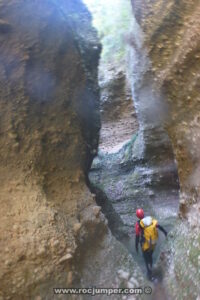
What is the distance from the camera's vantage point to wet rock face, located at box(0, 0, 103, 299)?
362 cm

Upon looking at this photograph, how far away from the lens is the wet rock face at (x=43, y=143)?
11.9 feet

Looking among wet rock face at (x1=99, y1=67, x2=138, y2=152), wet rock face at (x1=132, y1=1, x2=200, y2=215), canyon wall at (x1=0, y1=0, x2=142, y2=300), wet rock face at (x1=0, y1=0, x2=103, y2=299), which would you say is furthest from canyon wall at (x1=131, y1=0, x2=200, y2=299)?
wet rock face at (x1=99, y1=67, x2=138, y2=152)

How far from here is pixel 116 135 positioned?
12.2 meters

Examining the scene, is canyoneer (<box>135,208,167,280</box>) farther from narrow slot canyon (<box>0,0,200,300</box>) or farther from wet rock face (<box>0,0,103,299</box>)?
wet rock face (<box>0,0,103,299</box>)

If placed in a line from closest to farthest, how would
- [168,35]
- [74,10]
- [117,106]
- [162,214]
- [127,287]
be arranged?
1. [127,287]
2. [168,35]
3. [74,10]
4. [162,214]
5. [117,106]

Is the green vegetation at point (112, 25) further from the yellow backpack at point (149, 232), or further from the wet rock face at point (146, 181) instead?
the yellow backpack at point (149, 232)

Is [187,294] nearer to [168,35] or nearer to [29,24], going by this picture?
[168,35]

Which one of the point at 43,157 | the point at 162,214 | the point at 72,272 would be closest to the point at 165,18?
the point at 43,157

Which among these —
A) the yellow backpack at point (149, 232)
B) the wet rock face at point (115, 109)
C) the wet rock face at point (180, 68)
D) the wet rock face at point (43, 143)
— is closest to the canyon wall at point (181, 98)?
the wet rock face at point (180, 68)

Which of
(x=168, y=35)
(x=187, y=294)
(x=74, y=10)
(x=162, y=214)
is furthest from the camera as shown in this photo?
(x=162, y=214)

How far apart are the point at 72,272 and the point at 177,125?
2569mm

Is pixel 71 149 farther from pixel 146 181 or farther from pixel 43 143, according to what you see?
pixel 146 181

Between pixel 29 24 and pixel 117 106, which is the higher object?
pixel 29 24

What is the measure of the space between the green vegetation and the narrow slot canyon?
629 cm
